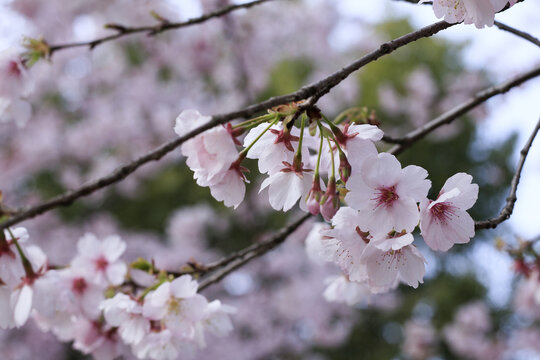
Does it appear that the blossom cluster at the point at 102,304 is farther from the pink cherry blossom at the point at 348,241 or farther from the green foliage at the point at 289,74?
the green foliage at the point at 289,74

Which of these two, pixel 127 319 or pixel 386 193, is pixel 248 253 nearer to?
pixel 127 319

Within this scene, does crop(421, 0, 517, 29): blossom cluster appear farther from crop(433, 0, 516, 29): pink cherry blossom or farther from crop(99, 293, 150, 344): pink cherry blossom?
crop(99, 293, 150, 344): pink cherry blossom

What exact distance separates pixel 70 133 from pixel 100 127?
0.97 feet

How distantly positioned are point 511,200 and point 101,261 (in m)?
0.76

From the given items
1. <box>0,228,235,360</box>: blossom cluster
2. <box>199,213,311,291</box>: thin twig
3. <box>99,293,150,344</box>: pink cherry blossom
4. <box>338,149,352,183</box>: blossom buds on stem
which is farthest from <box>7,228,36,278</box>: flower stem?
<box>338,149,352,183</box>: blossom buds on stem

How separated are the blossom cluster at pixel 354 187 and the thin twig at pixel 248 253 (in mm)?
262

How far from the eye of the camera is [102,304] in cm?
91

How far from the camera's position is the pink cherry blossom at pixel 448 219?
63 cm

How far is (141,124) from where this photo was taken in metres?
4.47

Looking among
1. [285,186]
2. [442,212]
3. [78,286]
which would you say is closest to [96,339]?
[78,286]

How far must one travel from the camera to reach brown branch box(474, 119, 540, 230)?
670 mm

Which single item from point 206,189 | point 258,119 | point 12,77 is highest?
point 12,77

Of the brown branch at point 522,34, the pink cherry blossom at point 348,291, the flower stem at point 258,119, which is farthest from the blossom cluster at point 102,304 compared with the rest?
the brown branch at point 522,34

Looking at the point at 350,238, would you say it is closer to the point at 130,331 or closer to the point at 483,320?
the point at 130,331
